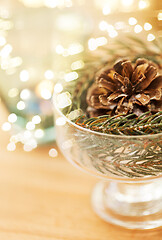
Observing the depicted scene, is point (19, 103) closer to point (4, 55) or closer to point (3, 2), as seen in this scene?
point (4, 55)

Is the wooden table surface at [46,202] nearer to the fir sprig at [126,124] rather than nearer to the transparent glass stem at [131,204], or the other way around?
the transparent glass stem at [131,204]

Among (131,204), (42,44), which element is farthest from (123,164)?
(42,44)

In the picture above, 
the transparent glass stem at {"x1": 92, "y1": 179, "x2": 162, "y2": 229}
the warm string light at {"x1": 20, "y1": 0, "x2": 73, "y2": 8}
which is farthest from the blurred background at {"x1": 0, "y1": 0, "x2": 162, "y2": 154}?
the transparent glass stem at {"x1": 92, "y1": 179, "x2": 162, "y2": 229}

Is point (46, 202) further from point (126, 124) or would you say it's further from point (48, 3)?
point (48, 3)

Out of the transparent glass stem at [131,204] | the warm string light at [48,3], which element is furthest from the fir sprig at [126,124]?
the warm string light at [48,3]

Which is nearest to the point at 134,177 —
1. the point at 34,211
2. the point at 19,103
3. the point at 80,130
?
the point at 80,130

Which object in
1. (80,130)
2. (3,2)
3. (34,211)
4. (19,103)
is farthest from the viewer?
(3,2)

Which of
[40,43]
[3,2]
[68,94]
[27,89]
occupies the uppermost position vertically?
[3,2]

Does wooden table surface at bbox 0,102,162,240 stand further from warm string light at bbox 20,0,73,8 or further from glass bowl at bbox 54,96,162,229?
warm string light at bbox 20,0,73,8
